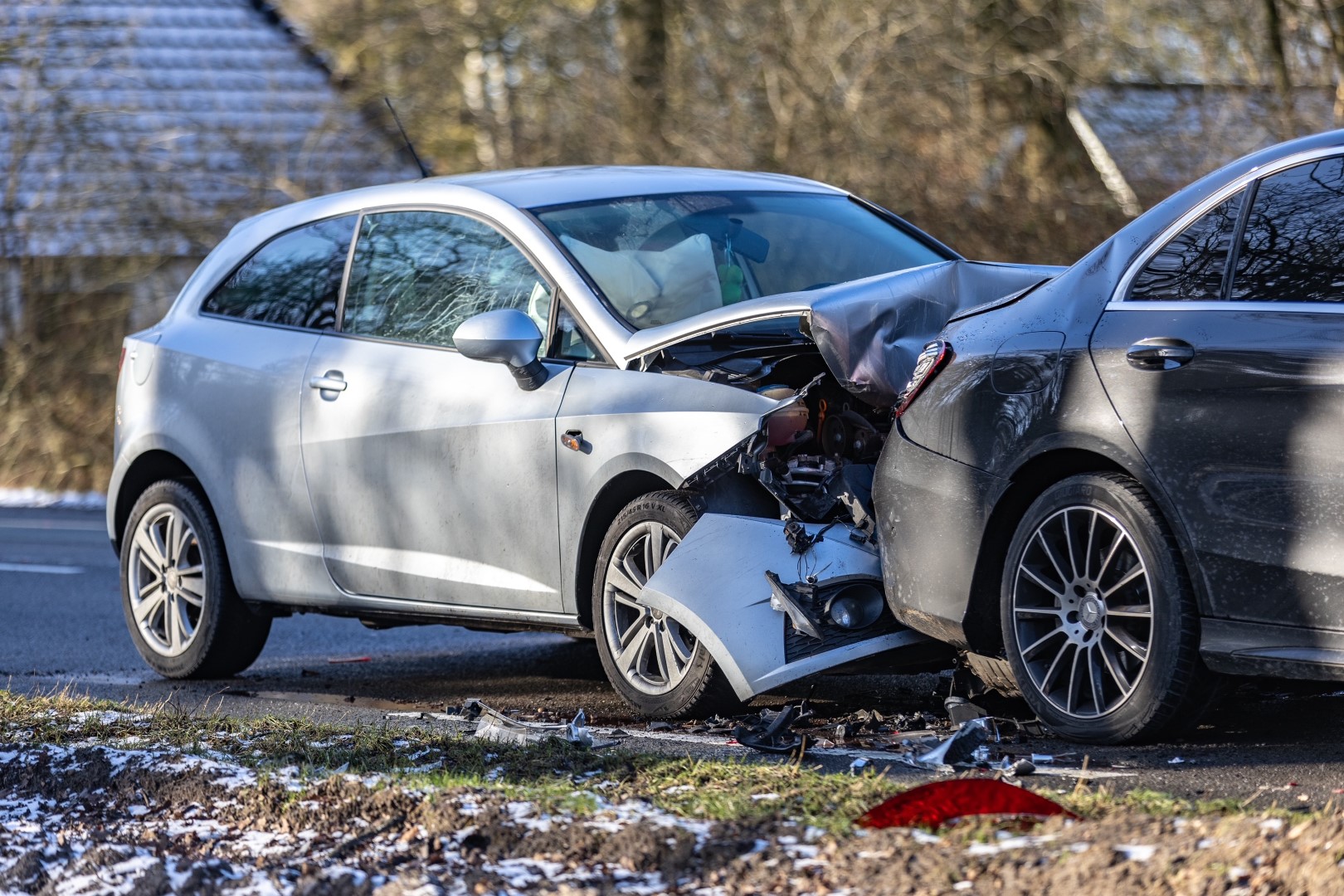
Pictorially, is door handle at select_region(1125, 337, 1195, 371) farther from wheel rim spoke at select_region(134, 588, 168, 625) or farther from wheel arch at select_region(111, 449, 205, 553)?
wheel rim spoke at select_region(134, 588, 168, 625)

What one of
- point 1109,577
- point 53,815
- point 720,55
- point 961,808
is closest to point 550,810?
point 961,808

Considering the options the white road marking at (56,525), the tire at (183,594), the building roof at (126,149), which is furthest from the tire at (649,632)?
the building roof at (126,149)

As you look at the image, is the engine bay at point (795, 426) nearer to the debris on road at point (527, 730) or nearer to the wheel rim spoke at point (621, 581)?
the wheel rim spoke at point (621, 581)

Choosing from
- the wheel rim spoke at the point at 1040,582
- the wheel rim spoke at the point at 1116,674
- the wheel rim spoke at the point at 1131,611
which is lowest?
the wheel rim spoke at the point at 1116,674

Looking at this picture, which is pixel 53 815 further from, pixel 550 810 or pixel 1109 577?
pixel 1109 577

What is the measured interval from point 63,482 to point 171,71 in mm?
8771

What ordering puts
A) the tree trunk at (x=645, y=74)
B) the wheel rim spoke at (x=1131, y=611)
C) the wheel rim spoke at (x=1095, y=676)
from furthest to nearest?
the tree trunk at (x=645, y=74) → the wheel rim spoke at (x=1095, y=676) → the wheel rim spoke at (x=1131, y=611)

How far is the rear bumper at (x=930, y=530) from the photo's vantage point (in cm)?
552

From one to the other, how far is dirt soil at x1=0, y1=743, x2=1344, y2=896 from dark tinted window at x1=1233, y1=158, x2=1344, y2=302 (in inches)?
60.3

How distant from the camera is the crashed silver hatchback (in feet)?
19.6

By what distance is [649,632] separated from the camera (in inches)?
241

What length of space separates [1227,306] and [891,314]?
56.7 inches

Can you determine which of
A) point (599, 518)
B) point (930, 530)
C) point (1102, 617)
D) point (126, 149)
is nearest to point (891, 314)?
point (930, 530)

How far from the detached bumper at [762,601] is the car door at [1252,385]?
1.18m
